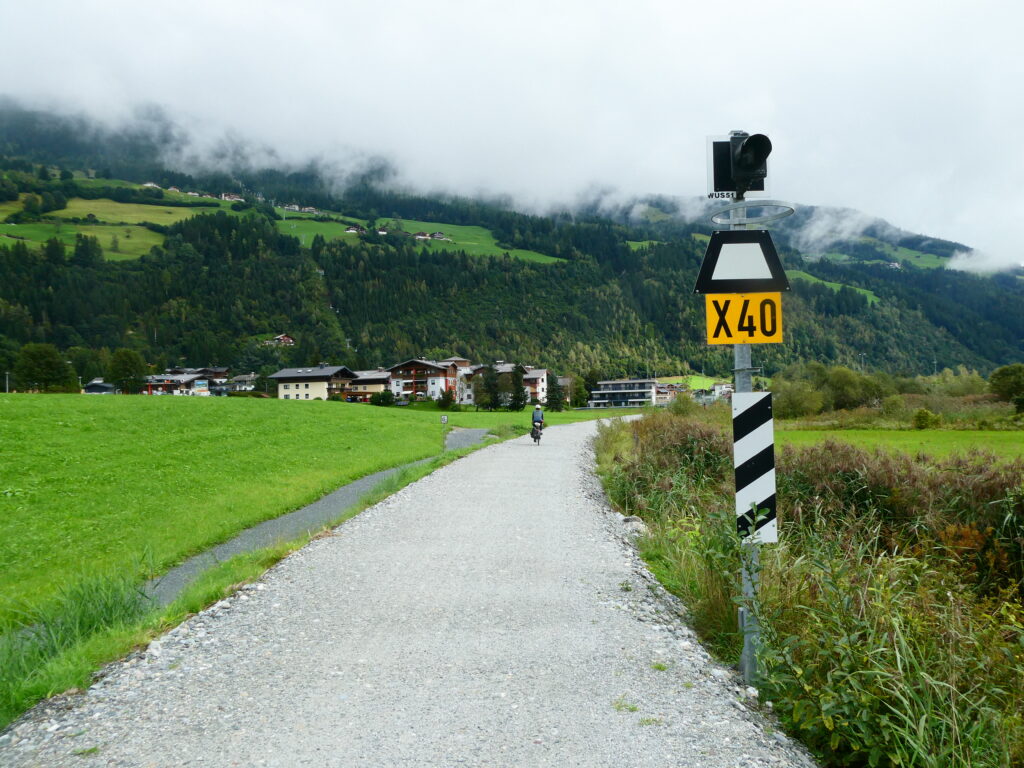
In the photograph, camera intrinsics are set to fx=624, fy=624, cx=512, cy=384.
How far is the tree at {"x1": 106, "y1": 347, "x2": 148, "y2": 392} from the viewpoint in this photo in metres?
103

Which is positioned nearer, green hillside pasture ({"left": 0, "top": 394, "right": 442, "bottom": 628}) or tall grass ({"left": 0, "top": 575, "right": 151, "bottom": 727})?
tall grass ({"left": 0, "top": 575, "right": 151, "bottom": 727})

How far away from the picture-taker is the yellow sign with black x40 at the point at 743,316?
4562mm

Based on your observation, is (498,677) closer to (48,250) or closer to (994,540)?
(994,540)

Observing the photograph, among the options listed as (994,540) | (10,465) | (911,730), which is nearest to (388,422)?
(10,465)

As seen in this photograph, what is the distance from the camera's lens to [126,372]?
103250 mm

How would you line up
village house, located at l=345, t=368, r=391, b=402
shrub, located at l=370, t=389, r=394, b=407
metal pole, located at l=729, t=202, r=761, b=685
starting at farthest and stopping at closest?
1. village house, located at l=345, t=368, r=391, b=402
2. shrub, located at l=370, t=389, r=394, b=407
3. metal pole, located at l=729, t=202, r=761, b=685

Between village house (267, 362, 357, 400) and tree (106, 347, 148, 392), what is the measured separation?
23969 millimetres

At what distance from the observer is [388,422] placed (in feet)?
154

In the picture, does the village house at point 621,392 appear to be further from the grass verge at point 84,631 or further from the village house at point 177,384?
the grass verge at point 84,631

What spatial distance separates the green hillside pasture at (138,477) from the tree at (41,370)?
76508 millimetres

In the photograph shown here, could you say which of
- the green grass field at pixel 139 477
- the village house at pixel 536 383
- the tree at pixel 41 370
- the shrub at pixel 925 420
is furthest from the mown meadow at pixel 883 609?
the village house at pixel 536 383

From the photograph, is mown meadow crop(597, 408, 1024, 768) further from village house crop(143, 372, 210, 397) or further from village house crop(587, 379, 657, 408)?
village house crop(587, 379, 657, 408)

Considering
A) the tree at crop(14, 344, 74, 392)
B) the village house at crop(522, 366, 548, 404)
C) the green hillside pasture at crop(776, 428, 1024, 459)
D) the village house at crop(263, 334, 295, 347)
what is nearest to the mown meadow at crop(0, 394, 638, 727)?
the green hillside pasture at crop(776, 428, 1024, 459)

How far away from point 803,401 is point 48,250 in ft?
657
